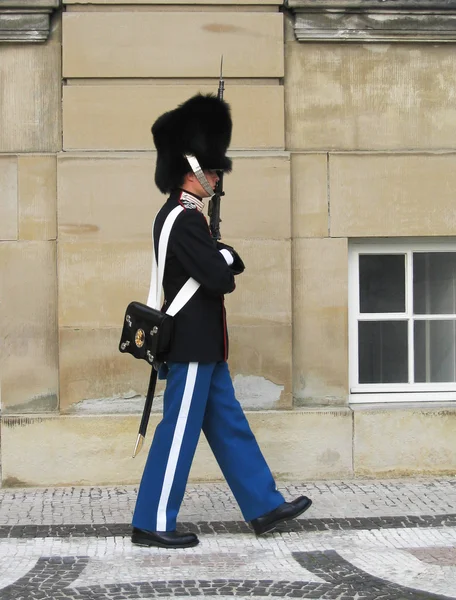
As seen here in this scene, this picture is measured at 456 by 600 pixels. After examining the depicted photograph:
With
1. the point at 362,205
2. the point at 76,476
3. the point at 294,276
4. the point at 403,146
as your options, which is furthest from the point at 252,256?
the point at 76,476

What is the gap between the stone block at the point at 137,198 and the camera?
659 centimetres

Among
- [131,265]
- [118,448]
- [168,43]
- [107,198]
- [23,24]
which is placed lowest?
[118,448]

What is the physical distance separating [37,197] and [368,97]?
2108 millimetres

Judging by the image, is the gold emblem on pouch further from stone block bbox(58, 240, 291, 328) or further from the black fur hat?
stone block bbox(58, 240, 291, 328)

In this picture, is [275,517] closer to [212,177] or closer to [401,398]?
[212,177]

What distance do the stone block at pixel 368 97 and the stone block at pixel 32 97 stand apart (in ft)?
4.63

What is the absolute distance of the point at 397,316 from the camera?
707 centimetres

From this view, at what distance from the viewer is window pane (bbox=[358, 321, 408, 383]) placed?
7.07 metres

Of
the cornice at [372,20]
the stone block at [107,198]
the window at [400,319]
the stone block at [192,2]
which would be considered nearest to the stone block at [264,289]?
the window at [400,319]

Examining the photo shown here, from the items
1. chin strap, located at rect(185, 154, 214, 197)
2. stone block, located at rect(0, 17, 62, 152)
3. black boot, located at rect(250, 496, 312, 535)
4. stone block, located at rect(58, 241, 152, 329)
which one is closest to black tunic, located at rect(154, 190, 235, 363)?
chin strap, located at rect(185, 154, 214, 197)

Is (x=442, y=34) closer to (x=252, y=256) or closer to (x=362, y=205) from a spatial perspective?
(x=362, y=205)

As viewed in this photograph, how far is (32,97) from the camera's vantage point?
669 cm

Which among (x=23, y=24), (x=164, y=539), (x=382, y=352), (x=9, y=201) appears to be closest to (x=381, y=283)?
(x=382, y=352)

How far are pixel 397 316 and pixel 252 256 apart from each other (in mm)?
1071
